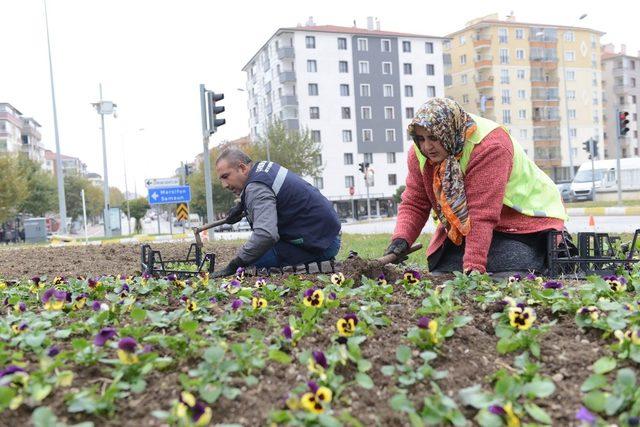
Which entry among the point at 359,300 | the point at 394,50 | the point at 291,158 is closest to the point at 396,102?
the point at 394,50

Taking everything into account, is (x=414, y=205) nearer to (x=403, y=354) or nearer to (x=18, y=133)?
(x=403, y=354)

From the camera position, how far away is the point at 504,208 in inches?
160

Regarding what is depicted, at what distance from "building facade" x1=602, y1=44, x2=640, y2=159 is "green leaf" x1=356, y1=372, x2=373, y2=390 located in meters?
89.0

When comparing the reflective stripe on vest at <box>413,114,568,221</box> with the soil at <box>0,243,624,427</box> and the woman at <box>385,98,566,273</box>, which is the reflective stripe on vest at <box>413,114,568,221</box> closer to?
the woman at <box>385,98,566,273</box>

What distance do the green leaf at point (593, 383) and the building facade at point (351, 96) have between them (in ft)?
181

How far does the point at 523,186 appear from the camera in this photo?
399cm

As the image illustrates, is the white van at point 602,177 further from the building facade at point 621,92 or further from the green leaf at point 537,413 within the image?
the building facade at point 621,92

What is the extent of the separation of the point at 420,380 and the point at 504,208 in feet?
7.92

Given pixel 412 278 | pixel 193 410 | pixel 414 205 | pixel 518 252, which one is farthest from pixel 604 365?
pixel 414 205

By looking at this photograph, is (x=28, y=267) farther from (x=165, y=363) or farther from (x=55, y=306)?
(x=165, y=363)

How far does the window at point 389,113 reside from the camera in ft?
198

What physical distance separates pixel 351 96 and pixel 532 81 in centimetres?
2364

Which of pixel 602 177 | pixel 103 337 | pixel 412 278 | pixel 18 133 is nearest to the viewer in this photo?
pixel 103 337

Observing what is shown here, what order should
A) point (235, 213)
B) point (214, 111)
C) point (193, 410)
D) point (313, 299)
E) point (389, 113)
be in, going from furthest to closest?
point (389, 113)
point (214, 111)
point (235, 213)
point (313, 299)
point (193, 410)
